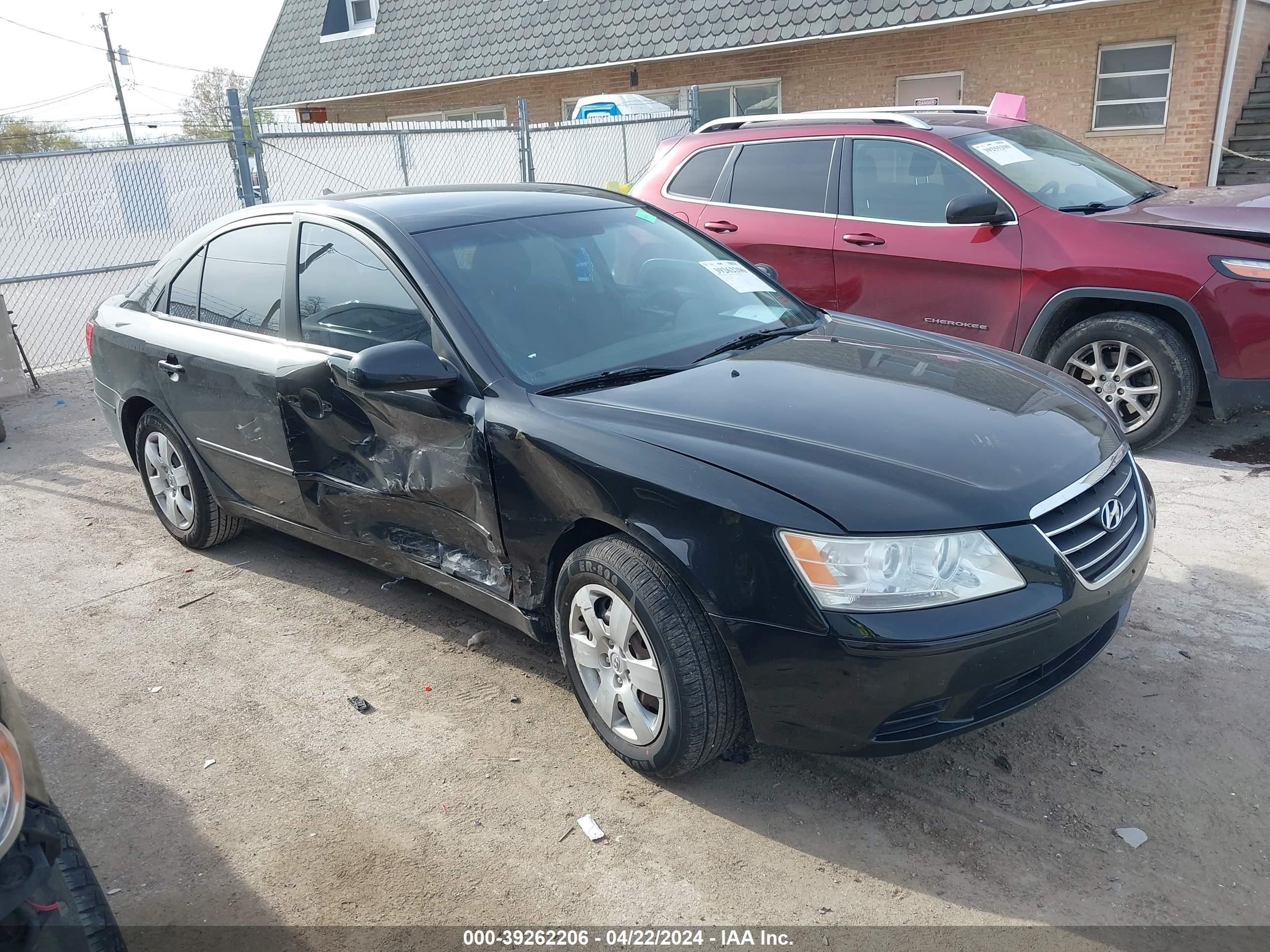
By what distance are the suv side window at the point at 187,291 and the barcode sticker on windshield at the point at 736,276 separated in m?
2.33

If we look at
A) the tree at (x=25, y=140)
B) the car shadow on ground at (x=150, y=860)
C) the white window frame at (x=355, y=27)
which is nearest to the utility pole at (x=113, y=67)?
the tree at (x=25, y=140)

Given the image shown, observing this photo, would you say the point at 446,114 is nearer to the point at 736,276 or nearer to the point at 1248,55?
the point at 1248,55

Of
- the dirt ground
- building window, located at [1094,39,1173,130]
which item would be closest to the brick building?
building window, located at [1094,39,1173,130]

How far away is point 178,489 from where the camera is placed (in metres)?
4.97

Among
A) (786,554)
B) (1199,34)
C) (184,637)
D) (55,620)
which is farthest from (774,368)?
(1199,34)

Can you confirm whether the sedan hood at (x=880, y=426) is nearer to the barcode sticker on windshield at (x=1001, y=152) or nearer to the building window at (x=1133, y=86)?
the barcode sticker on windshield at (x=1001, y=152)

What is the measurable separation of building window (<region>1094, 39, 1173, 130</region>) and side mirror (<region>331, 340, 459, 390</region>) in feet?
39.0

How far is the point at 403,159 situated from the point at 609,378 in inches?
339

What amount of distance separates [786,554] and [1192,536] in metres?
2.86

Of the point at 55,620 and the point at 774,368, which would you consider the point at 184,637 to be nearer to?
the point at 55,620

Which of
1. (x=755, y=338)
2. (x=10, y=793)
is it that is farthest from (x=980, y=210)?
(x=10, y=793)

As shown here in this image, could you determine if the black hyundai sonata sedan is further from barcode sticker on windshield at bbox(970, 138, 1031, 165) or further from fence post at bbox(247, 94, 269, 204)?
fence post at bbox(247, 94, 269, 204)

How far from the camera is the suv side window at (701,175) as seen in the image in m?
7.08

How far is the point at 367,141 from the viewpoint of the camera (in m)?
10.6
